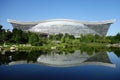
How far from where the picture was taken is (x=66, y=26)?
7306 centimetres

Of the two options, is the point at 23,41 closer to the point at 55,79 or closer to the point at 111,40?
the point at 111,40

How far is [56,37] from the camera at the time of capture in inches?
2205

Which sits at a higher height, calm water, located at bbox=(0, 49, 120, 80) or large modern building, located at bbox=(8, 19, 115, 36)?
large modern building, located at bbox=(8, 19, 115, 36)

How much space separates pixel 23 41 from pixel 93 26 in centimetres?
4312

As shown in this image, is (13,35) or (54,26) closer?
(13,35)

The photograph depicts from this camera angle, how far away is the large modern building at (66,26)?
7194cm

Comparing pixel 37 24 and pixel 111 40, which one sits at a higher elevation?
pixel 37 24

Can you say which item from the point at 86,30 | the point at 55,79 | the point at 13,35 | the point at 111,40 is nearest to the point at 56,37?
the point at 111,40

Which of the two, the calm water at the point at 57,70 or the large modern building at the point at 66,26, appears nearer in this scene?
the calm water at the point at 57,70

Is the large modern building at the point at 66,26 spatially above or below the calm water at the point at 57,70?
above

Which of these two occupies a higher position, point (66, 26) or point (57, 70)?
point (66, 26)

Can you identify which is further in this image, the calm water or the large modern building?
the large modern building

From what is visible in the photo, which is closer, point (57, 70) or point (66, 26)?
point (57, 70)

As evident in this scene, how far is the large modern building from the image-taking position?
71.9 meters
